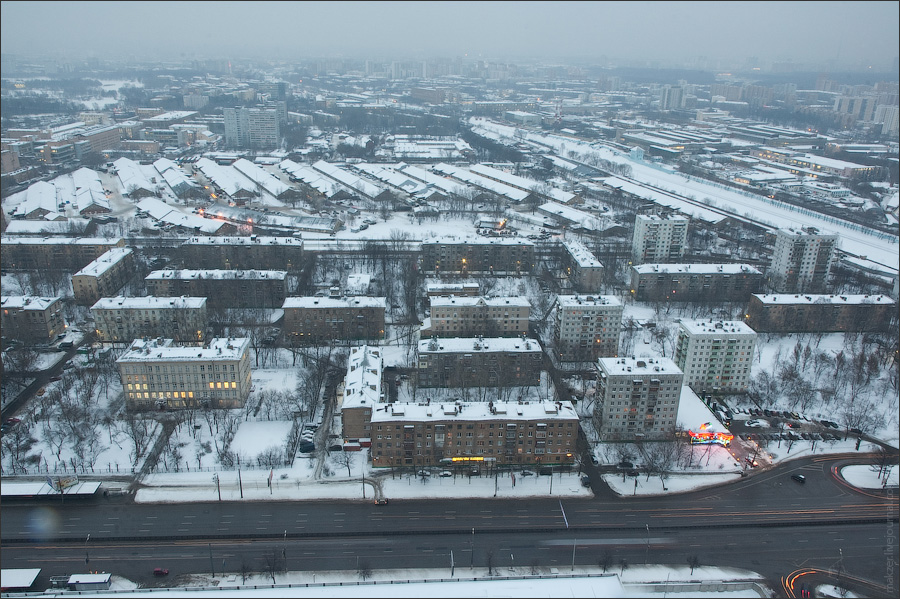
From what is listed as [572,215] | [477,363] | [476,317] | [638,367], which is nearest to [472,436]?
[477,363]

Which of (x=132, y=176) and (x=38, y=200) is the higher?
(x=132, y=176)

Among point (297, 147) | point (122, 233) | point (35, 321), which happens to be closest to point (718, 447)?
point (35, 321)

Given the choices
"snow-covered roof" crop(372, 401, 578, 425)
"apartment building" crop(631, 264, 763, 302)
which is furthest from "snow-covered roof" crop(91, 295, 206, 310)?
"apartment building" crop(631, 264, 763, 302)

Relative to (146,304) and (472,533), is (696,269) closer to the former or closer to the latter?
(472,533)

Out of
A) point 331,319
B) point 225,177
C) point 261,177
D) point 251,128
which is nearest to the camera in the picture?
point 331,319

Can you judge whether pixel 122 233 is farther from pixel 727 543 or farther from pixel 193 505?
pixel 727 543

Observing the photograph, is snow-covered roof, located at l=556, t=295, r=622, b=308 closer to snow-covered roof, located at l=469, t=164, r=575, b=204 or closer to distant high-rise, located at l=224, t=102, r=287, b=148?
snow-covered roof, located at l=469, t=164, r=575, b=204
